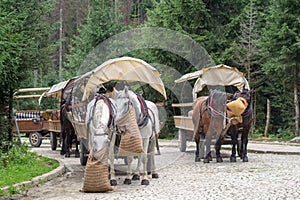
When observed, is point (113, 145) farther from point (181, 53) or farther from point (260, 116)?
point (260, 116)

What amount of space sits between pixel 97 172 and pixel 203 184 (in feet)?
7.39

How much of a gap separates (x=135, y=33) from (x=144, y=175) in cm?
1837

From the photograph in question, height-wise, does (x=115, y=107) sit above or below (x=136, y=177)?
above

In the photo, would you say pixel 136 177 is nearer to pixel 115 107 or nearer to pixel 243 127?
pixel 115 107

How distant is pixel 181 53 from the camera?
940 inches

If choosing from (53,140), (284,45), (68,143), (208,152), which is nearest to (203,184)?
(208,152)

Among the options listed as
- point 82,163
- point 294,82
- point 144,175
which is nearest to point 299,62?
point 294,82

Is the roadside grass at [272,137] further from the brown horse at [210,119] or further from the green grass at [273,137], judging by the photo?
the brown horse at [210,119]

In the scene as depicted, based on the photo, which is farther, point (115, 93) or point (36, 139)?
point (36, 139)

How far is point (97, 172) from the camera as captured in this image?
8867mm

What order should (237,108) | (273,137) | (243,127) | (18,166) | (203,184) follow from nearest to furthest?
(203,184), (18,166), (237,108), (243,127), (273,137)

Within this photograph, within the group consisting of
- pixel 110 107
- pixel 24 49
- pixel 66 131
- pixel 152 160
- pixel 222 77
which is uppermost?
pixel 24 49

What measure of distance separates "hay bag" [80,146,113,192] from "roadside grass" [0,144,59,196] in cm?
129

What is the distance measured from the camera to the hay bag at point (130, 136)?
9508 millimetres
